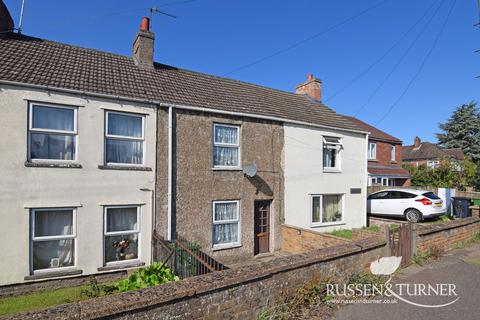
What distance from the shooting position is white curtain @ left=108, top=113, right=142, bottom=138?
364 inches

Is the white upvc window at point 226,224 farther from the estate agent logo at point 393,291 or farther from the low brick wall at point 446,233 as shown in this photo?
the low brick wall at point 446,233

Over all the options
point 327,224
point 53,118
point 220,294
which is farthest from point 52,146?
point 327,224

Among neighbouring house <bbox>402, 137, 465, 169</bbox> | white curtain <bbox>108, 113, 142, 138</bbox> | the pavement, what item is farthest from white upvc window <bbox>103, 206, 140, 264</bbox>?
neighbouring house <bbox>402, 137, 465, 169</bbox>

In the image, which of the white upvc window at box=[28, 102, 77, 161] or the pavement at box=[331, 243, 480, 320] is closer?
the pavement at box=[331, 243, 480, 320]

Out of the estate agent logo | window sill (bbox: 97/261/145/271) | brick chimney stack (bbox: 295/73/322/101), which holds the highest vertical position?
brick chimney stack (bbox: 295/73/322/101)

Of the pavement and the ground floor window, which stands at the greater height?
the ground floor window

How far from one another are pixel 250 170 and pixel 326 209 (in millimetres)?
5022

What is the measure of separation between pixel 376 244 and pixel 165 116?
284 inches

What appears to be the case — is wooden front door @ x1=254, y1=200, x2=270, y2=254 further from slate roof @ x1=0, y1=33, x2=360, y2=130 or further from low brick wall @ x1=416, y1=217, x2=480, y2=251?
low brick wall @ x1=416, y1=217, x2=480, y2=251

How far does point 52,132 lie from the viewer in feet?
27.1

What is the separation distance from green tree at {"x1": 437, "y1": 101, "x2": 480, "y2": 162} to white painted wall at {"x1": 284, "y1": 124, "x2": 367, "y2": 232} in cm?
4491

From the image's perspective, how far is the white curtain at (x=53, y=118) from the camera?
8.14 meters

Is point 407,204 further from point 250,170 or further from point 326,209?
point 250,170

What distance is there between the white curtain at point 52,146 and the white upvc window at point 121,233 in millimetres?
1905
